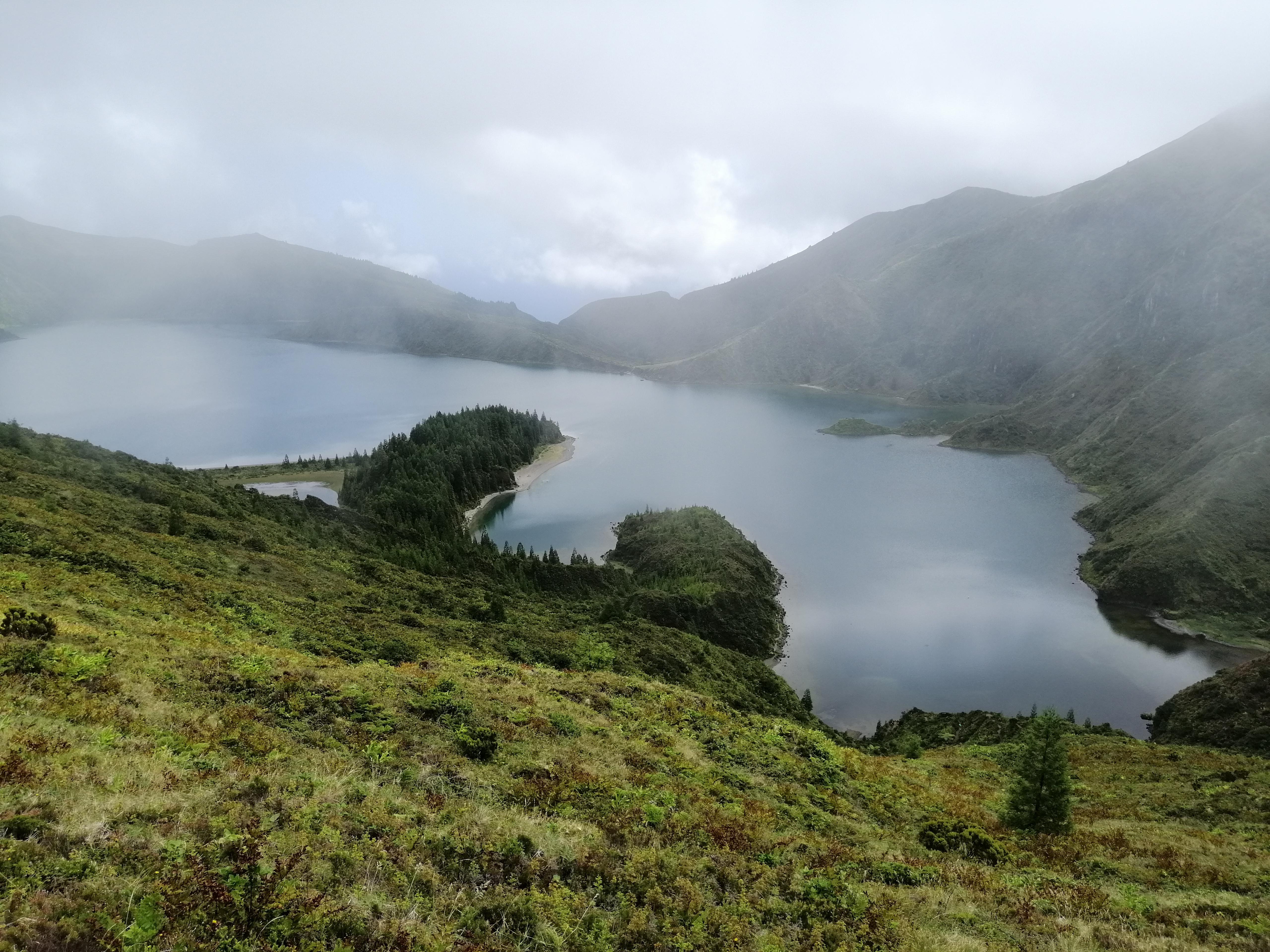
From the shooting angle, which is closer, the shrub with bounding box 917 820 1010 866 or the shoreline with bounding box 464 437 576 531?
the shrub with bounding box 917 820 1010 866

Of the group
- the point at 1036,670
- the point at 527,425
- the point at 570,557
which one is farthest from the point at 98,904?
the point at 527,425

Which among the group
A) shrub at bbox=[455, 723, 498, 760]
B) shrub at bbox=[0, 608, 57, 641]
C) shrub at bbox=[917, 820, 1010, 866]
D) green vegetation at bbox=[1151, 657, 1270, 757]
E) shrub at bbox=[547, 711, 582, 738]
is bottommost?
green vegetation at bbox=[1151, 657, 1270, 757]

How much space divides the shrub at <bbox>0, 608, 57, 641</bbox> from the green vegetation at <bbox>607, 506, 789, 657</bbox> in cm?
5483

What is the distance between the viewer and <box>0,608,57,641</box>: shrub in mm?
15164

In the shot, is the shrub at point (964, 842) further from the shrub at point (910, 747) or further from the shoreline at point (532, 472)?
the shoreline at point (532, 472)

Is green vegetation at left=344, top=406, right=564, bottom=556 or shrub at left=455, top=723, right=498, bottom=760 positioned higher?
green vegetation at left=344, top=406, right=564, bottom=556

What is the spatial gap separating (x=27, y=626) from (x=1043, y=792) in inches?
1147

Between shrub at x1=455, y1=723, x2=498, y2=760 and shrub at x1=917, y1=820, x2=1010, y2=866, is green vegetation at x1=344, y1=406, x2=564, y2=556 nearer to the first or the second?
shrub at x1=455, y1=723, x2=498, y2=760

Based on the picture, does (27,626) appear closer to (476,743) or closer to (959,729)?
(476,743)

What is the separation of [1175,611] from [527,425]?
141342 millimetres

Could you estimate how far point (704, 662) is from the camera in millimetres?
50625

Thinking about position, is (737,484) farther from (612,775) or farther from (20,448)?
(612,775)

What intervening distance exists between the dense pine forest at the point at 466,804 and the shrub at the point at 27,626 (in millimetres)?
50

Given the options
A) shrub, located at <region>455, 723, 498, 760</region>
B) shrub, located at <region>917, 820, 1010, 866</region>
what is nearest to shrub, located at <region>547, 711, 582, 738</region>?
shrub, located at <region>455, 723, 498, 760</region>
